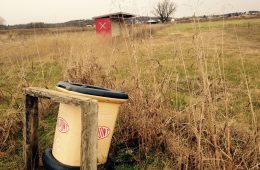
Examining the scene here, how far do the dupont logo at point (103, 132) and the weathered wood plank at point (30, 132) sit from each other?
626 millimetres

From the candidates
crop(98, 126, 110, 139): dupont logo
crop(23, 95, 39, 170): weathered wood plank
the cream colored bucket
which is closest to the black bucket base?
the cream colored bucket

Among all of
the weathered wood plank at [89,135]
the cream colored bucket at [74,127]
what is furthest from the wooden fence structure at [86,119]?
the cream colored bucket at [74,127]

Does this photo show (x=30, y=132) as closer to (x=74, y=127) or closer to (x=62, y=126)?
(x=62, y=126)

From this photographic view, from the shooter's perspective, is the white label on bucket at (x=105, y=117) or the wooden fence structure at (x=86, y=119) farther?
the white label on bucket at (x=105, y=117)

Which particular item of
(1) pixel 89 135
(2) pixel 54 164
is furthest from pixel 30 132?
(1) pixel 89 135

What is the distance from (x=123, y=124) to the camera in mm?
3357

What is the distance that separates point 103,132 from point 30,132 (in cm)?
68

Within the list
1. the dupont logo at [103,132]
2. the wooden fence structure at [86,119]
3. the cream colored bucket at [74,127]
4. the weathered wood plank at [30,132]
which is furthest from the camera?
the weathered wood plank at [30,132]

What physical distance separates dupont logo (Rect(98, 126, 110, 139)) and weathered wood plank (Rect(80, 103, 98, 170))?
12.2 inches

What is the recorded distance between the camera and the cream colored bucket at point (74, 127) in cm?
219

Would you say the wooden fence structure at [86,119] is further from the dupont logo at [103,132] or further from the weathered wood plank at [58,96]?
the dupont logo at [103,132]

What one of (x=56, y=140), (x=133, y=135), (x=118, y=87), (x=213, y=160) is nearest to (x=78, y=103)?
(x=56, y=140)

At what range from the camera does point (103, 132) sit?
7.64 feet

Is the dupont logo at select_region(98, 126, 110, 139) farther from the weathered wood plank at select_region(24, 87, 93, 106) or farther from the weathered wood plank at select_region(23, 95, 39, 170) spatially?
the weathered wood plank at select_region(23, 95, 39, 170)
